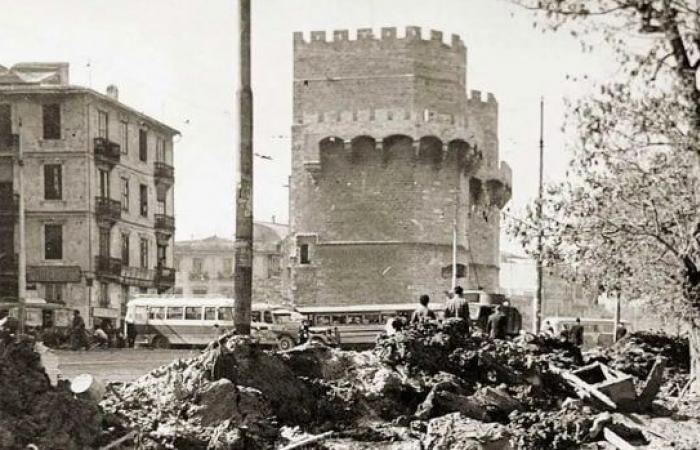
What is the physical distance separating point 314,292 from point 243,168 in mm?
28198

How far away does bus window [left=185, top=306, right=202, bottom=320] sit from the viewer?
3173 centimetres

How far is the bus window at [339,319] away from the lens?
31.3m

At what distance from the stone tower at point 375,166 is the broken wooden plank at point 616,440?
27809 mm

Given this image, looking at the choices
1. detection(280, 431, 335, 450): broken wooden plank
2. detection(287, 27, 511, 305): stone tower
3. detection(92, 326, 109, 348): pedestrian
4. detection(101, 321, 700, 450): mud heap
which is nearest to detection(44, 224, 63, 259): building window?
detection(92, 326, 109, 348): pedestrian

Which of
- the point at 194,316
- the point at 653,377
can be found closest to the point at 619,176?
the point at 653,377

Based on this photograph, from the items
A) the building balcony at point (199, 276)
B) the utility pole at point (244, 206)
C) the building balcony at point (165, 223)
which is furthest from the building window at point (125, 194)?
the building balcony at point (199, 276)

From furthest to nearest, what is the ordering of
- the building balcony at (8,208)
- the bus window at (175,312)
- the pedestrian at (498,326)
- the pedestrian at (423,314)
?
the building balcony at (8,208) → the bus window at (175,312) → the pedestrian at (498,326) → the pedestrian at (423,314)

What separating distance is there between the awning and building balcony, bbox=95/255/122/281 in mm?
1044

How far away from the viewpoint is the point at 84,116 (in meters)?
40.0

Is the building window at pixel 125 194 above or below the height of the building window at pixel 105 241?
above

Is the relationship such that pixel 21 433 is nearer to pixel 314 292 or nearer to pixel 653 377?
pixel 653 377

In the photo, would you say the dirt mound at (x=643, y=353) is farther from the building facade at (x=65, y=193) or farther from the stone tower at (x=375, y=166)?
the building facade at (x=65, y=193)

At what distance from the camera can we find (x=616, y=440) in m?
11.7

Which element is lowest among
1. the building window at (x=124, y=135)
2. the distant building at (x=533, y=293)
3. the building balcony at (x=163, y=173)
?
the distant building at (x=533, y=293)
